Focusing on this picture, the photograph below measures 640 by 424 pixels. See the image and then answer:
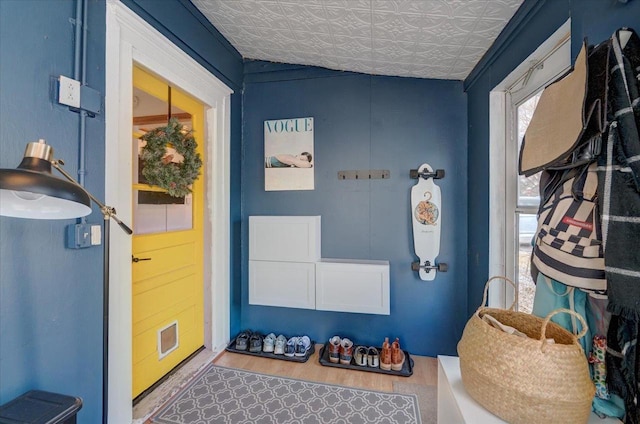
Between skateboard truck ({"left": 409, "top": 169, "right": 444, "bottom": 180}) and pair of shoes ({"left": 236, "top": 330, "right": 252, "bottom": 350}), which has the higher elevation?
skateboard truck ({"left": 409, "top": 169, "right": 444, "bottom": 180})

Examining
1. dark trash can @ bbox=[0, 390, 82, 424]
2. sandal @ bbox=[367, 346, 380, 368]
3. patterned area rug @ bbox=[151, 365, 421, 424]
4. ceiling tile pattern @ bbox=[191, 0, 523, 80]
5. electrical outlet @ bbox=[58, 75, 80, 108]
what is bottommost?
patterned area rug @ bbox=[151, 365, 421, 424]

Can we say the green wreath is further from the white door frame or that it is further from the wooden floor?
the wooden floor

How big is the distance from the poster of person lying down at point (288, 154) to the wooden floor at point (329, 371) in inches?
56.7

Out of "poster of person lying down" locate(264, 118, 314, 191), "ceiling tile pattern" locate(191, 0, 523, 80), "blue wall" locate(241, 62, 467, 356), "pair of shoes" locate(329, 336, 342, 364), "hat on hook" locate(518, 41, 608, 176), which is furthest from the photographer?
"poster of person lying down" locate(264, 118, 314, 191)

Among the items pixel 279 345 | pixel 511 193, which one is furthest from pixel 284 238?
pixel 511 193

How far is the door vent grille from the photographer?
1.83 metres

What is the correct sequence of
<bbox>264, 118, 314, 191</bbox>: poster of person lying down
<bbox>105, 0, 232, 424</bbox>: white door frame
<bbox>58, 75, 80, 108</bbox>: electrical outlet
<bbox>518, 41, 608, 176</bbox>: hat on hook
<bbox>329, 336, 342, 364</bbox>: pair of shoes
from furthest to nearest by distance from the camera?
<bbox>264, 118, 314, 191</bbox>: poster of person lying down
<bbox>329, 336, 342, 364</bbox>: pair of shoes
<bbox>105, 0, 232, 424</bbox>: white door frame
<bbox>58, 75, 80, 108</bbox>: electrical outlet
<bbox>518, 41, 608, 176</bbox>: hat on hook

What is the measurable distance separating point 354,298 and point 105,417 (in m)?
1.58

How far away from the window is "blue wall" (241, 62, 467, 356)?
41 cm

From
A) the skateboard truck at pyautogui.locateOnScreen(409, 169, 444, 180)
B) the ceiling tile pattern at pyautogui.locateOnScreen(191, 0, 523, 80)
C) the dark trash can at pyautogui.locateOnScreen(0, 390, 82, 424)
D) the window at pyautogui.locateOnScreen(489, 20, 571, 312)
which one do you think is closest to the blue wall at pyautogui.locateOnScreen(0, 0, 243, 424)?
the dark trash can at pyautogui.locateOnScreen(0, 390, 82, 424)

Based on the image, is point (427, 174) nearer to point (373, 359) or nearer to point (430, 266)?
point (430, 266)

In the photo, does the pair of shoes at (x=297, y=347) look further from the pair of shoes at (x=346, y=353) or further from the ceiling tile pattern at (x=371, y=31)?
the ceiling tile pattern at (x=371, y=31)

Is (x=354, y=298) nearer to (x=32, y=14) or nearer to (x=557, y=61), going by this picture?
(x=557, y=61)

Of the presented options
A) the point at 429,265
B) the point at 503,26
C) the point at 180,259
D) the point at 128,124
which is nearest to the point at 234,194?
Answer: the point at 180,259
